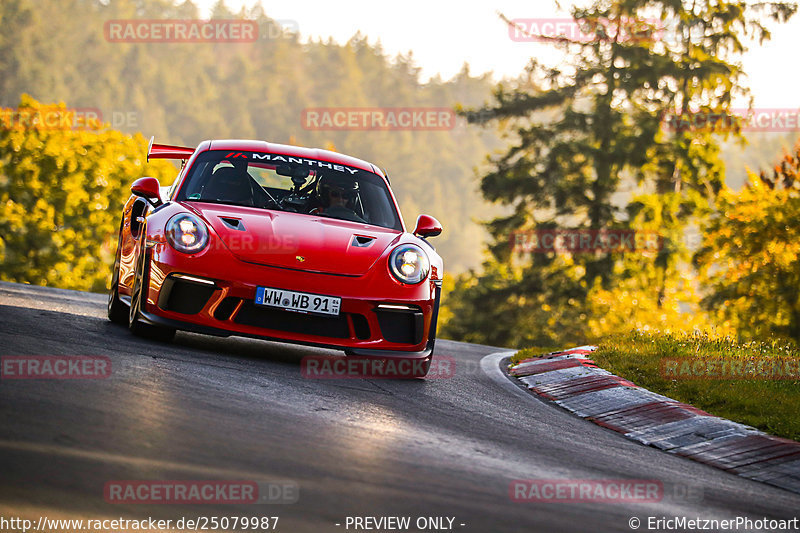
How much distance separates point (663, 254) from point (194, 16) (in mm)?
170226

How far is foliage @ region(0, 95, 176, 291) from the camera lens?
165 feet

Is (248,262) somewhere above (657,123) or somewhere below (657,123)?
below

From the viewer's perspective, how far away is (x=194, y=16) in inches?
7682

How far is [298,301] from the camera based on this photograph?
6.91 metres

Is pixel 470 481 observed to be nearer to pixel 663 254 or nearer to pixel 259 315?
pixel 259 315

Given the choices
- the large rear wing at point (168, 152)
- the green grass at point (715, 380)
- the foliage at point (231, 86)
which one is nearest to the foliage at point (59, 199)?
the large rear wing at point (168, 152)

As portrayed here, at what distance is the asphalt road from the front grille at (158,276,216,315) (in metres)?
0.35

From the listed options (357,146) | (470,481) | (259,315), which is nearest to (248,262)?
(259,315)

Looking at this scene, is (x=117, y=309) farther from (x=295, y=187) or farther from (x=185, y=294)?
(x=185, y=294)

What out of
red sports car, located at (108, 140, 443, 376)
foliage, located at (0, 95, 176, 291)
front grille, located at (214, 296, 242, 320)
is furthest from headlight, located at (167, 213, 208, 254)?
foliage, located at (0, 95, 176, 291)

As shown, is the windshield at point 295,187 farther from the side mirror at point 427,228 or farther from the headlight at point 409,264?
the headlight at point 409,264

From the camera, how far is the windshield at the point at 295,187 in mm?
7922

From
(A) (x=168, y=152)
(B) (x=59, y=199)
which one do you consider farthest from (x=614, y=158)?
(A) (x=168, y=152)

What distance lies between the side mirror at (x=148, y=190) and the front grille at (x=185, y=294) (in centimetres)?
111
